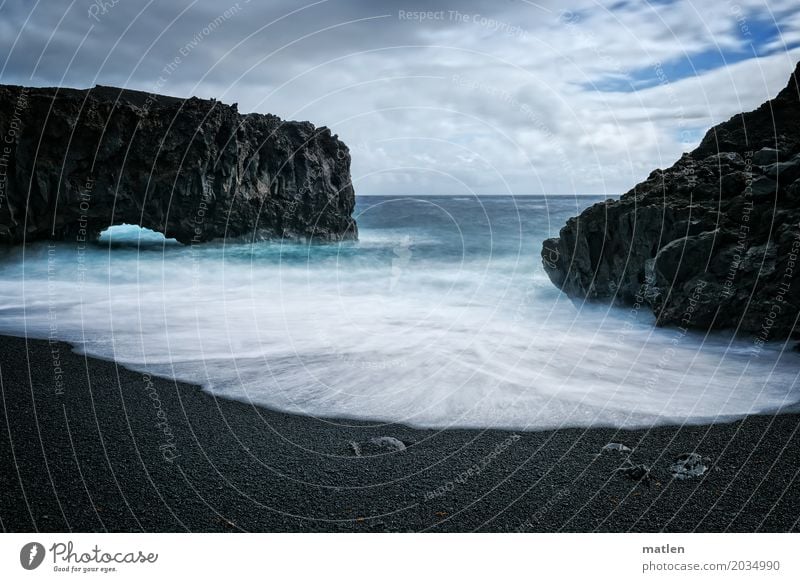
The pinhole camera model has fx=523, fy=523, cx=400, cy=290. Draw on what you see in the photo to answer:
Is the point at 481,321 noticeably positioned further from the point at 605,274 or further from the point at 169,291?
the point at 169,291

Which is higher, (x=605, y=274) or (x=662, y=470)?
(x=605, y=274)

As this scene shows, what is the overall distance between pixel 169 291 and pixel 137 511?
558 inches

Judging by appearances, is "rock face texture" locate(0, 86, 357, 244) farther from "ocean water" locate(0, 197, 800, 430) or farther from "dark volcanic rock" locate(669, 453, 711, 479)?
"dark volcanic rock" locate(669, 453, 711, 479)

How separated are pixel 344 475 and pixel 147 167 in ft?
75.6

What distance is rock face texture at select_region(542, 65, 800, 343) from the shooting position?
31.1 ft

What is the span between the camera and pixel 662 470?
511cm

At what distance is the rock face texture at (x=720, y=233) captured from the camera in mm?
9469

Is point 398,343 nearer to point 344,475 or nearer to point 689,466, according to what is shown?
point 344,475

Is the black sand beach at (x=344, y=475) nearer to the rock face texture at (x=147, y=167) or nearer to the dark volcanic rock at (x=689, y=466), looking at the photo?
the dark volcanic rock at (x=689, y=466)

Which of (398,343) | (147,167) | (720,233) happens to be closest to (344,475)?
(398,343)

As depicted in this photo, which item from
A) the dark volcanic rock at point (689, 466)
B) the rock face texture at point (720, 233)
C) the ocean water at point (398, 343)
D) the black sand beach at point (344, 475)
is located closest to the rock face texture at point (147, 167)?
the ocean water at point (398, 343)

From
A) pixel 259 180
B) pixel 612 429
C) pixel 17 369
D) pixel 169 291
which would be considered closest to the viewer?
pixel 612 429

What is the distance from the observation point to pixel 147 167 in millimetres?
23906

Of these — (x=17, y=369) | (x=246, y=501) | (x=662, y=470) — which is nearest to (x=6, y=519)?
(x=246, y=501)
